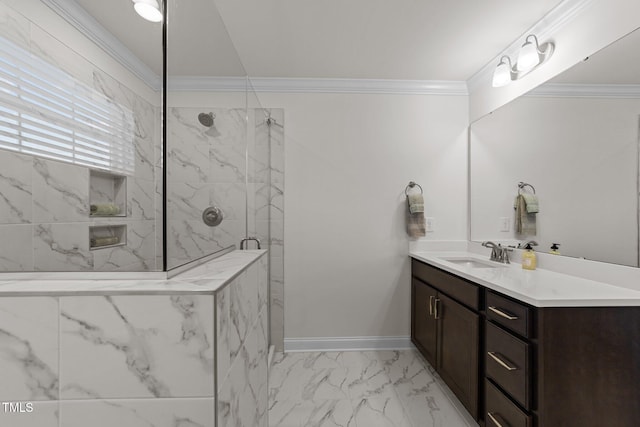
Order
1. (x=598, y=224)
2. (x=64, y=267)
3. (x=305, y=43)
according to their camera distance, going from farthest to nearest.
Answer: (x=305, y=43), (x=598, y=224), (x=64, y=267)

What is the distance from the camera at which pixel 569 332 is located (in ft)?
4.24

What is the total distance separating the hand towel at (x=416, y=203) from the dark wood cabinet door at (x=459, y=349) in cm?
78

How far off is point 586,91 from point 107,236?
2.24 metres

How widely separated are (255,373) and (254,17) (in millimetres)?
1908

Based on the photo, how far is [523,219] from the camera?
2188mm

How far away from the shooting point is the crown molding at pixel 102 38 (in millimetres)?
858

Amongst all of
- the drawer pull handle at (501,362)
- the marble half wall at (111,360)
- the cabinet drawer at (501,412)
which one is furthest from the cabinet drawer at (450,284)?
the marble half wall at (111,360)

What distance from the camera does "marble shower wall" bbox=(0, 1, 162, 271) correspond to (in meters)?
0.83

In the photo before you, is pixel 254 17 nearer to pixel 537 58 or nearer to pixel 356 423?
pixel 537 58

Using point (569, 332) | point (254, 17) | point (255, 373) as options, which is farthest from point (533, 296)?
point (254, 17)

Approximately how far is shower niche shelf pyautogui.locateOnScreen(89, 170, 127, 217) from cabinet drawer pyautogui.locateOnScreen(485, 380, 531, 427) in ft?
5.47

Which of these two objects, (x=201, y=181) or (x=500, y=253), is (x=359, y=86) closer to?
(x=500, y=253)

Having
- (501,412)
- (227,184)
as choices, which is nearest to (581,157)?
(501,412)

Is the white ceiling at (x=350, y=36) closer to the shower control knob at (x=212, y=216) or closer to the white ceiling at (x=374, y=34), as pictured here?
the white ceiling at (x=374, y=34)
